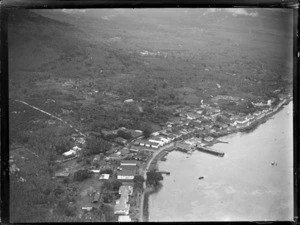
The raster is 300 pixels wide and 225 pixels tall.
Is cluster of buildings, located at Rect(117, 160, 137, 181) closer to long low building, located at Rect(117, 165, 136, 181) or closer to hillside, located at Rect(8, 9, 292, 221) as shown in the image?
long low building, located at Rect(117, 165, 136, 181)

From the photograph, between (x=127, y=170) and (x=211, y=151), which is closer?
(x=127, y=170)

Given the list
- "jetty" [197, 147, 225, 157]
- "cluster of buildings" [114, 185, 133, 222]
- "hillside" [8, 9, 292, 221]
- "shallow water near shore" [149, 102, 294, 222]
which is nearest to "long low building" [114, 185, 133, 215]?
"cluster of buildings" [114, 185, 133, 222]

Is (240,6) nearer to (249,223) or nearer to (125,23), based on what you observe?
(125,23)

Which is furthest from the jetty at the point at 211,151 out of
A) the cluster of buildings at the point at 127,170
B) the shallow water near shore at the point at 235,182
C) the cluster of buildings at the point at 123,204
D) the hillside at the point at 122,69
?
the cluster of buildings at the point at 123,204

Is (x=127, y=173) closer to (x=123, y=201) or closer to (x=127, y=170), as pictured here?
(x=127, y=170)

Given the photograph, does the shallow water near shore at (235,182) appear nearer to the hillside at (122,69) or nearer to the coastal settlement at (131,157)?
the coastal settlement at (131,157)

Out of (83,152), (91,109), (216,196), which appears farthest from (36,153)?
(216,196)

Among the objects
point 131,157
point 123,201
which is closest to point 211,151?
point 131,157

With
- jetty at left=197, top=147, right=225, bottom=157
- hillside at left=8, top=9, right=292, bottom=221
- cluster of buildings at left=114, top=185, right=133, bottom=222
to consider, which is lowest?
cluster of buildings at left=114, top=185, right=133, bottom=222
